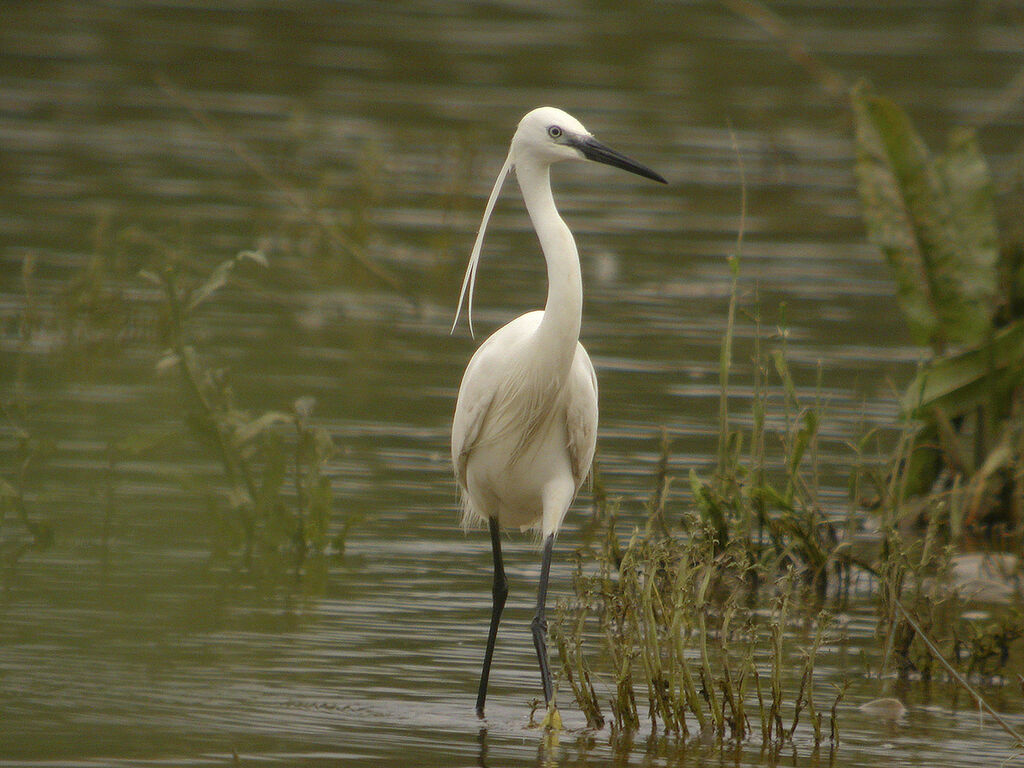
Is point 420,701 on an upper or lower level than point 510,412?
lower

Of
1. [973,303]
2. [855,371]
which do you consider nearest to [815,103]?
[855,371]

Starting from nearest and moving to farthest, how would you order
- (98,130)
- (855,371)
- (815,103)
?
(855,371), (98,130), (815,103)

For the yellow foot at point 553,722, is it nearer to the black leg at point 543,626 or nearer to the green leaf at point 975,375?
the black leg at point 543,626

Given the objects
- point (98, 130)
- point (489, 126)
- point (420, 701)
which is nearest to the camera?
point (420, 701)

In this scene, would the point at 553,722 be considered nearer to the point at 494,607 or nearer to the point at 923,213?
the point at 494,607

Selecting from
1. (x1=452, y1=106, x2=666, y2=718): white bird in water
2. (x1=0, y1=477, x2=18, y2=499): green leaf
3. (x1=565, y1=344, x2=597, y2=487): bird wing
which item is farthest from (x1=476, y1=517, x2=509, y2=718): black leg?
(x1=0, y1=477, x2=18, y2=499): green leaf

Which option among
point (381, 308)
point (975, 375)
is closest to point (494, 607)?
point (975, 375)

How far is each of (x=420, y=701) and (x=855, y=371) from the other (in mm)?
5530

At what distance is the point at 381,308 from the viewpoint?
11.6m

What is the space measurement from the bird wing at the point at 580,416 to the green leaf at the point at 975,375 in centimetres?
242

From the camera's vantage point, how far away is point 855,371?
34.8 ft

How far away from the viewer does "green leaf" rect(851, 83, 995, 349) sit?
27.1ft

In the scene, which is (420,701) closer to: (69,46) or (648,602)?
(648,602)

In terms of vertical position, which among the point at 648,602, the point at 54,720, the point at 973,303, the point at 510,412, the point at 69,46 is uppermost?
the point at 69,46
